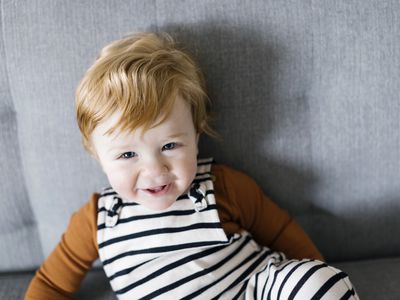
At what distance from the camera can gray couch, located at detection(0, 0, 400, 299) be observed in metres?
0.94

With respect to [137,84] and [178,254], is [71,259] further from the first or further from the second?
[137,84]

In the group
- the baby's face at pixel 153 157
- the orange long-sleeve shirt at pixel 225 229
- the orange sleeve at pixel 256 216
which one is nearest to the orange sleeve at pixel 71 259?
the orange long-sleeve shirt at pixel 225 229

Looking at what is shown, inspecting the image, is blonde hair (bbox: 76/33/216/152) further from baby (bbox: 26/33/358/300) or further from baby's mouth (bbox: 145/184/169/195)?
baby's mouth (bbox: 145/184/169/195)

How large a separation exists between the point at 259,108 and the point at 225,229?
0.27m

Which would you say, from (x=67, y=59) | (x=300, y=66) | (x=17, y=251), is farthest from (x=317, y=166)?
(x=17, y=251)

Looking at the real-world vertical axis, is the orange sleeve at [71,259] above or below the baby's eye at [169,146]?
below

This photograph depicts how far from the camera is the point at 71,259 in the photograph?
100cm

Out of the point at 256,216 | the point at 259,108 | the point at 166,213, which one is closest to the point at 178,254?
the point at 166,213

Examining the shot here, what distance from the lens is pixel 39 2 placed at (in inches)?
36.7

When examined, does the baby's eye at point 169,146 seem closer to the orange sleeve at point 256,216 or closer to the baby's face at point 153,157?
the baby's face at point 153,157


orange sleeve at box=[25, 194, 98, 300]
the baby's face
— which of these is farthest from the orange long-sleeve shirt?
the baby's face

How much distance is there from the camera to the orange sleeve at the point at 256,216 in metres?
1.02

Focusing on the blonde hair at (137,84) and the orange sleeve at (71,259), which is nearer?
the blonde hair at (137,84)

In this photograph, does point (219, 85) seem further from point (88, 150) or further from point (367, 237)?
point (367, 237)
